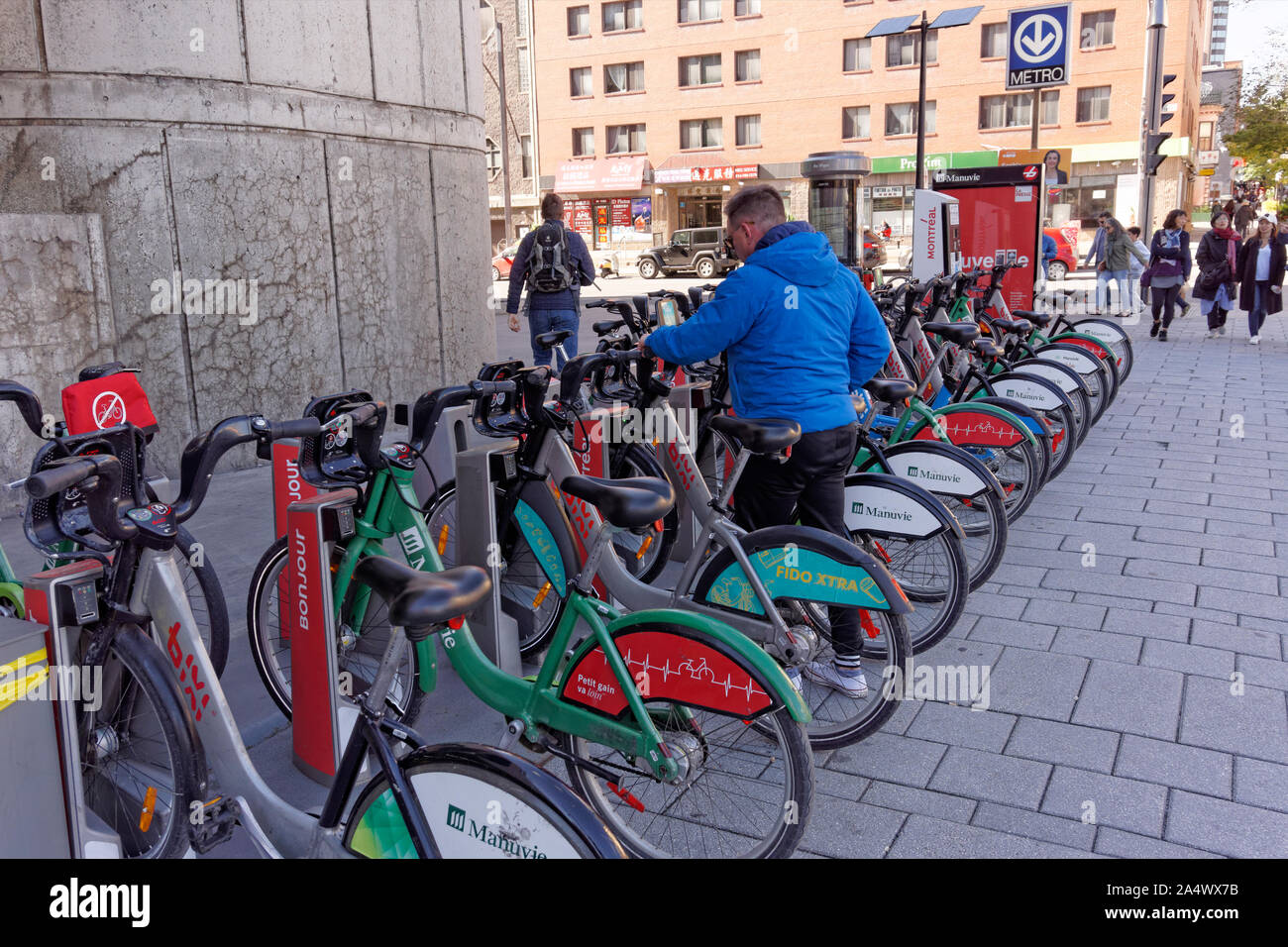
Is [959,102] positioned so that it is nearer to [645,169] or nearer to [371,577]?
[645,169]

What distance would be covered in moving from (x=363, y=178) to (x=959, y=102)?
115ft

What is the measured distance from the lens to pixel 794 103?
40719mm

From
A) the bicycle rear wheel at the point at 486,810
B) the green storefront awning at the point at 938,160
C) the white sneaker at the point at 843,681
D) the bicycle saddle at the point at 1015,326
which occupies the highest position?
the green storefront awning at the point at 938,160

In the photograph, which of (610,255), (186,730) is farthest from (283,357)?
(610,255)

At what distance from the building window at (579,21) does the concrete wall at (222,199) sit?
3819cm

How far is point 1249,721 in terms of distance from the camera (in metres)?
3.54

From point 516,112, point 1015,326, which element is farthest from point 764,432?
point 516,112

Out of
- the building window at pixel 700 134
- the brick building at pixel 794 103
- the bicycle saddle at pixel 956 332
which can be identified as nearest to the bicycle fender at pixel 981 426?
the bicycle saddle at pixel 956 332

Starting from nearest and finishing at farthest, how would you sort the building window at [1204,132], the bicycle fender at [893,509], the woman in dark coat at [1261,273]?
the bicycle fender at [893,509], the woman in dark coat at [1261,273], the building window at [1204,132]

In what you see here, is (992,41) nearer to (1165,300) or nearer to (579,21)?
(579,21)

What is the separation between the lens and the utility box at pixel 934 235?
1059 cm

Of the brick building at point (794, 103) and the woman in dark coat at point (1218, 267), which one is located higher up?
the brick building at point (794, 103)

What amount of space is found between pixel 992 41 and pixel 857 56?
4927mm
